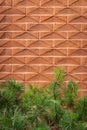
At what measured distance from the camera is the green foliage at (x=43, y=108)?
1931 mm

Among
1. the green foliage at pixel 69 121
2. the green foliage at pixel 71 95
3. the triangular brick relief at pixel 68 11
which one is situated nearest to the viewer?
the green foliage at pixel 69 121

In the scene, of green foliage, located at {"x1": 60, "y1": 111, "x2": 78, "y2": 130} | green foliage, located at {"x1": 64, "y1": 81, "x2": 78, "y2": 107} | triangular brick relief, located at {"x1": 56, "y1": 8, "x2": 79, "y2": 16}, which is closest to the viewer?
green foliage, located at {"x1": 60, "y1": 111, "x2": 78, "y2": 130}

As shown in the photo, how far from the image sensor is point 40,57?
288 centimetres

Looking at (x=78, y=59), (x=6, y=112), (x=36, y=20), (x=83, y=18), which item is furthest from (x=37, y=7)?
(x=6, y=112)

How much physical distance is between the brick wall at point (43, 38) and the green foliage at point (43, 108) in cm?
47

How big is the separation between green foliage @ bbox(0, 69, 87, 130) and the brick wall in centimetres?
47

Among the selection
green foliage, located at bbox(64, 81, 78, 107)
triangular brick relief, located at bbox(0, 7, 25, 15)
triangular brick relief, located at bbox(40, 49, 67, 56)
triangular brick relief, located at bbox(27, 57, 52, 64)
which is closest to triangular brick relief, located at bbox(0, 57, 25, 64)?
triangular brick relief, located at bbox(27, 57, 52, 64)

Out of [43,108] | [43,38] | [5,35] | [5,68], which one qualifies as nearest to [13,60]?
[5,68]

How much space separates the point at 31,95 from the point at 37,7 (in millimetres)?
1058

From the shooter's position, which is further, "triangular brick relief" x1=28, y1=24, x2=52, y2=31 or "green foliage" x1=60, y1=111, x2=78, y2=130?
"triangular brick relief" x1=28, y1=24, x2=52, y2=31

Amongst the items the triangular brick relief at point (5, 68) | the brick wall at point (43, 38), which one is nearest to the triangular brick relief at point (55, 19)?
the brick wall at point (43, 38)

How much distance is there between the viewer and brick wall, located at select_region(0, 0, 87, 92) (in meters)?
2.86

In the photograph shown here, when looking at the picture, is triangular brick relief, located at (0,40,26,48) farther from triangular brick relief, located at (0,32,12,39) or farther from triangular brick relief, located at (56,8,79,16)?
triangular brick relief, located at (56,8,79,16)

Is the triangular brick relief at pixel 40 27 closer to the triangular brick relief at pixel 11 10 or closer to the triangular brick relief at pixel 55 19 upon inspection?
the triangular brick relief at pixel 55 19
